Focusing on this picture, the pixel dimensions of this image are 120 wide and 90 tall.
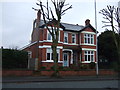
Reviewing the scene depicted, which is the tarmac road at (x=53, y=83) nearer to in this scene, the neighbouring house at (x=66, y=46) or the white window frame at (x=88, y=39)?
the neighbouring house at (x=66, y=46)

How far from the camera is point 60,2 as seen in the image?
20766 mm

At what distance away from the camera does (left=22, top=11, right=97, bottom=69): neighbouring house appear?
28.5 metres

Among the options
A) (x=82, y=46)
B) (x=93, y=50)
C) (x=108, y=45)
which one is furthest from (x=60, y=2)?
(x=108, y=45)

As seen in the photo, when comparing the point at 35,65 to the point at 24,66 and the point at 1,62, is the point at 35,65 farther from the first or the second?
the point at 1,62

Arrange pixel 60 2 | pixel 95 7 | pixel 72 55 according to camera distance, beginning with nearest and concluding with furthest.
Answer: pixel 60 2, pixel 95 7, pixel 72 55

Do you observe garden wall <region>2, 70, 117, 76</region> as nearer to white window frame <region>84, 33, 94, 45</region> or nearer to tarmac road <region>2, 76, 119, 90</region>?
tarmac road <region>2, 76, 119, 90</region>

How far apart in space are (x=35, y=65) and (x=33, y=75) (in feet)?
4.74

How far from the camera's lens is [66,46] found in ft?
103

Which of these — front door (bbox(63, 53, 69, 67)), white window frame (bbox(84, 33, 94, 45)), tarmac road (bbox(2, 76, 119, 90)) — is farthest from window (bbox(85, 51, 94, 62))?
tarmac road (bbox(2, 76, 119, 90))

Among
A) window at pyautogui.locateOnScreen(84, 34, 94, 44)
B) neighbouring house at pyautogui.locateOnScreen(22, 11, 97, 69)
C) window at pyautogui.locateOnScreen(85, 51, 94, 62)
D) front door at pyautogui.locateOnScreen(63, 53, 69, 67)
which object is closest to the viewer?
neighbouring house at pyautogui.locateOnScreen(22, 11, 97, 69)

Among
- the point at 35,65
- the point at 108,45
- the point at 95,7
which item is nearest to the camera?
the point at 35,65

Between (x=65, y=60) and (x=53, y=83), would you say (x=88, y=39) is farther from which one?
(x=53, y=83)

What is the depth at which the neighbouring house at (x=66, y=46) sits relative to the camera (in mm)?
28453

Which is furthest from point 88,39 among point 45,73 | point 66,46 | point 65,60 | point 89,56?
point 45,73
